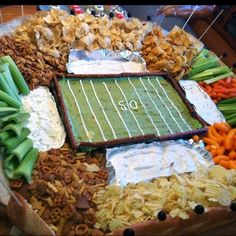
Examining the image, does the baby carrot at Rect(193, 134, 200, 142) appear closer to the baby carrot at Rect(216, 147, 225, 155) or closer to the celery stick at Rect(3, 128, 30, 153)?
the baby carrot at Rect(216, 147, 225, 155)

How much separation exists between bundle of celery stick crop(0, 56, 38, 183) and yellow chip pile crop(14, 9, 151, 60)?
54cm

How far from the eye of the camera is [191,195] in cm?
180

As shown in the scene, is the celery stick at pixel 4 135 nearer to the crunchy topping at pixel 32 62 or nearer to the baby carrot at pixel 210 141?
the crunchy topping at pixel 32 62

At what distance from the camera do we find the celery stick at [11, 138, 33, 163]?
169 cm

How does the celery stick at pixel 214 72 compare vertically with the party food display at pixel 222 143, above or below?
above

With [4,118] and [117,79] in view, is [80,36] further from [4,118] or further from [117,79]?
[4,118]

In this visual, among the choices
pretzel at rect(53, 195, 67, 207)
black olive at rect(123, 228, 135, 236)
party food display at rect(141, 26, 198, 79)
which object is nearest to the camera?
black olive at rect(123, 228, 135, 236)

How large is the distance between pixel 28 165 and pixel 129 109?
87 cm

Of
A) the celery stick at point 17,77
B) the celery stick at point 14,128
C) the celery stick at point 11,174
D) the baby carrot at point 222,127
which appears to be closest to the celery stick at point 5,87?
the celery stick at point 17,77

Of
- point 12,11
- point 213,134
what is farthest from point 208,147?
point 12,11

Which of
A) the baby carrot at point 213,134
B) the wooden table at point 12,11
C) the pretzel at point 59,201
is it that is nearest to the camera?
the pretzel at point 59,201

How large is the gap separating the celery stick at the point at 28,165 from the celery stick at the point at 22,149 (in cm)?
2

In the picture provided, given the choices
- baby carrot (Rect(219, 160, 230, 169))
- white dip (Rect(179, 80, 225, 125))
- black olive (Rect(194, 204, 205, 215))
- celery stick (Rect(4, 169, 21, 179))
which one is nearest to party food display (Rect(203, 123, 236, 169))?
baby carrot (Rect(219, 160, 230, 169))

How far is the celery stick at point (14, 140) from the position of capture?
1719 mm
